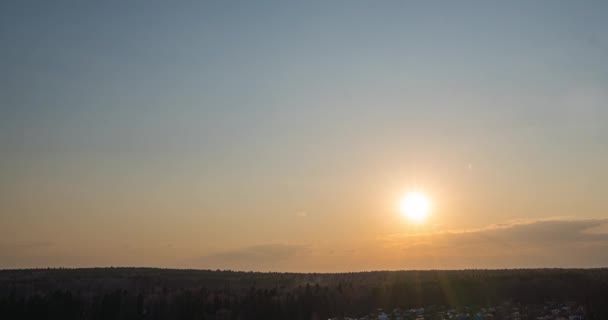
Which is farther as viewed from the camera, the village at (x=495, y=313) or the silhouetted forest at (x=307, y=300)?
the silhouetted forest at (x=307, y=300)

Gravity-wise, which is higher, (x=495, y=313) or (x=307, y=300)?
(x=307, y=300)

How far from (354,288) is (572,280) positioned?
57.2ft

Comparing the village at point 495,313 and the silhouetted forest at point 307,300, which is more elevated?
the silhouetted forest at point 307,300

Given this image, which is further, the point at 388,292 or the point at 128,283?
the point at 128,283

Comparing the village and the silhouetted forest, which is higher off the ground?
the silhouetted forest

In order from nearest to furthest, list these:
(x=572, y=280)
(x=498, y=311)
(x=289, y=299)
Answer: (x=498, y=311) < (x=289, y=299) < (x=572, y=280)

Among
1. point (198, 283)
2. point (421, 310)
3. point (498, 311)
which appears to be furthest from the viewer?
point (198, 283)

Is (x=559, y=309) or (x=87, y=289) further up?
(x=87, y=289)

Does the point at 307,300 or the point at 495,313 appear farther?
the point at 307,300

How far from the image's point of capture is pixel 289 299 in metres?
40.8

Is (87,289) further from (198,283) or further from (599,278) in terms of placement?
(599,278)

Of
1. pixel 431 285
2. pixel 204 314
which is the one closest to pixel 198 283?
pixel 204 314

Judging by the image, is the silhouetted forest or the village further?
the silhouetted forest

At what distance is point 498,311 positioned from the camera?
34250 millimetres
